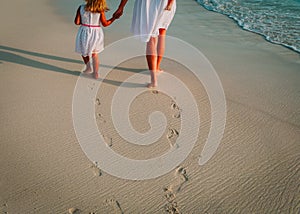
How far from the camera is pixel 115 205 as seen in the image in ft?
6.66

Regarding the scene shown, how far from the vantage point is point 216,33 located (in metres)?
5.31

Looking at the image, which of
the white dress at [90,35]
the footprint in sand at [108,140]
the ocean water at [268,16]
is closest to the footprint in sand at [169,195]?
the footprint in sand at [108,140]

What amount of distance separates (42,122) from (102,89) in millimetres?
818

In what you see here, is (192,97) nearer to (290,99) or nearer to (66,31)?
(290,99)

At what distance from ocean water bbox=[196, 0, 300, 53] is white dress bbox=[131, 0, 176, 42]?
8.79ft

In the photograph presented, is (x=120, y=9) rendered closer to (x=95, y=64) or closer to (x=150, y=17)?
(x=150, y=17)

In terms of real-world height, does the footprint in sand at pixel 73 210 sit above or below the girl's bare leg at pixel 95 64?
below

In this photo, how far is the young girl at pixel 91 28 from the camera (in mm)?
3305

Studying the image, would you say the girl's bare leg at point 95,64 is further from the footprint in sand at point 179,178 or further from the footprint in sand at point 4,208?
the footprint in sand at point 4,208

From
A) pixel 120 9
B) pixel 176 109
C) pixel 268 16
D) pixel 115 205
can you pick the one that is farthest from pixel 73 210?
pixel 268 16

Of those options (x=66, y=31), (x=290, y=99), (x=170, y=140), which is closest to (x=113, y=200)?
(x=170, y=140)

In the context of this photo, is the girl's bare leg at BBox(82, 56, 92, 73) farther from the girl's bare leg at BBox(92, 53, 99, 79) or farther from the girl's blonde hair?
the girl's blonde hair

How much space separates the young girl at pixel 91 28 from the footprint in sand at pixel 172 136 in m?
1.32

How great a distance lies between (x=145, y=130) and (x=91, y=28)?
149 centimetres
